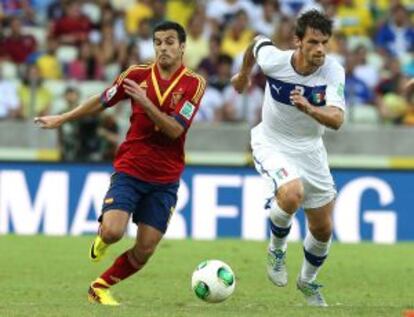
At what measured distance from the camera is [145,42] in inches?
886

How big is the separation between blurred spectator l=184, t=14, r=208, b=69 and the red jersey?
1133 cm

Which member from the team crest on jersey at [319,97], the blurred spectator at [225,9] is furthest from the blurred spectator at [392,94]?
the team crest on jersey at [319,97]

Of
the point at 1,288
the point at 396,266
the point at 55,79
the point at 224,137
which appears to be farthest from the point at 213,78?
the point at 1,288

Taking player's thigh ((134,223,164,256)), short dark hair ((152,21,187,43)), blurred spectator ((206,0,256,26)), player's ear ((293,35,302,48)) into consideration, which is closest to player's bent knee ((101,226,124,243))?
player's thigh ((134,223,164,256))

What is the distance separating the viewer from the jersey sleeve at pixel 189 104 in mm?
10812

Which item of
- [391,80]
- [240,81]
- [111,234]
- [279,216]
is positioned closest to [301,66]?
[240,81]

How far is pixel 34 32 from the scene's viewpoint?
23016 mm

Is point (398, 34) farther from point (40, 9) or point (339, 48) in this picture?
point (40, 9)

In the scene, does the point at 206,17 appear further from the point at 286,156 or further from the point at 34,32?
the point at 286,156

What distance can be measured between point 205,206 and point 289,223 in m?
8.18

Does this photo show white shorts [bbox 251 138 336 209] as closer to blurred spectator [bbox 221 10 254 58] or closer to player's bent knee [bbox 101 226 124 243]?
player's bent knee [bbox 101 226 124 243]

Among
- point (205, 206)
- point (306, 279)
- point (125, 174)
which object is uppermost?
point (125, 174)

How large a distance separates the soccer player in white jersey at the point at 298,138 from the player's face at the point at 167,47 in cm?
79

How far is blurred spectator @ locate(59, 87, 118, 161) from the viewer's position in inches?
805
